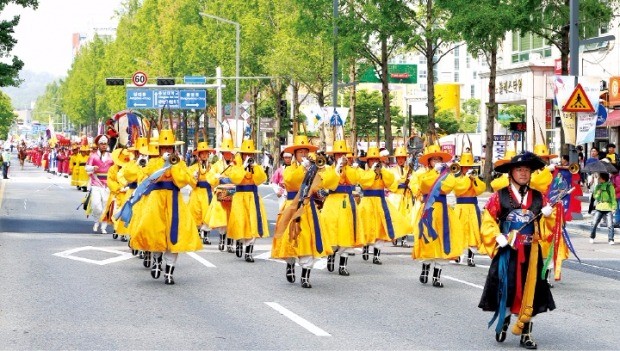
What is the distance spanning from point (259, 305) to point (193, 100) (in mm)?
55549

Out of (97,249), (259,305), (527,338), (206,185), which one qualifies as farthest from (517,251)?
(206,185)

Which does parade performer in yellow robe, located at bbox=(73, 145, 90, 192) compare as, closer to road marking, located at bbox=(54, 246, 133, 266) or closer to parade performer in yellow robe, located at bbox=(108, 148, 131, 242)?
parade performer in yellow robe, located at bbox=(108, 148, 131, 242)

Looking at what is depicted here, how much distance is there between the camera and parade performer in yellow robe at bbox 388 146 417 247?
69.2ft

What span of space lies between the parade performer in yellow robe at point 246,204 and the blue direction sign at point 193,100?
163 feet

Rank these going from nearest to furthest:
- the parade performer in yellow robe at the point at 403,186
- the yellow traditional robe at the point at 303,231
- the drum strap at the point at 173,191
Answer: the yellow traditional robe at the point at 303,231
the drum strap at the point at 173,191
the parade performer in yellow robe at the point at 403,186

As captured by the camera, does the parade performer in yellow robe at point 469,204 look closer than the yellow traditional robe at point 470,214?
Yes

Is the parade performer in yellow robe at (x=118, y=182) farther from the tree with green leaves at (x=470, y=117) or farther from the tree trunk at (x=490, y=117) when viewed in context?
the tree with green leaves at (x=470, y=117)

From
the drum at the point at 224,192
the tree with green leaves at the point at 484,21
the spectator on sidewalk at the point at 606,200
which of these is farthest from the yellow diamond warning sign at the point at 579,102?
the drum at the point at 224,192

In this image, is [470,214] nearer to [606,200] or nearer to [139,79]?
[606,200]

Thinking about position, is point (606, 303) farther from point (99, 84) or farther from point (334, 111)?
point (99, 84)

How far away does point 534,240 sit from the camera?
1055cm

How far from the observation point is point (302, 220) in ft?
49.7

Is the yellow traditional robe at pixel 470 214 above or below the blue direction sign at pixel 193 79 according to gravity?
below

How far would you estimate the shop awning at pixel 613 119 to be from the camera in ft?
143
